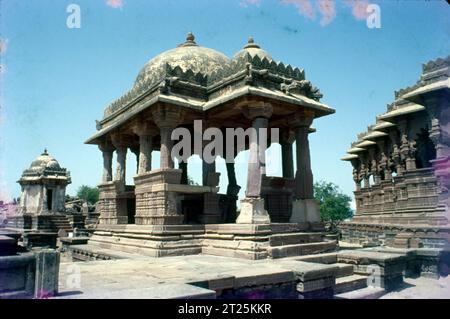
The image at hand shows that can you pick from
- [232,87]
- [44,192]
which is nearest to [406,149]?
[232,87]

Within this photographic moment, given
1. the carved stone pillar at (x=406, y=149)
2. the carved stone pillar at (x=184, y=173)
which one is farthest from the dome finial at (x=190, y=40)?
the carved stone pillar at (x=406, y=149)

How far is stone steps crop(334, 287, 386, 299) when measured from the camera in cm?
597

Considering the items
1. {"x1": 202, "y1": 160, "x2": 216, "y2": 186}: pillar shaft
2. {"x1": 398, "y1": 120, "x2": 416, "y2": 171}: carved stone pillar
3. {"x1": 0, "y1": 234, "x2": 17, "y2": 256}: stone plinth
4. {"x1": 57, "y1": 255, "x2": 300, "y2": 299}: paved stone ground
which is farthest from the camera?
{"x1": 398, "y1": 120, "x2": 416, "y2": 171}: carved stone pillar

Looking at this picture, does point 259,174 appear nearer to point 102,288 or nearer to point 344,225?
point 102,288

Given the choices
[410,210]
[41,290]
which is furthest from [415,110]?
→ [41,290]

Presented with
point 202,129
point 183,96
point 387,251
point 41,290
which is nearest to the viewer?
point 41,290

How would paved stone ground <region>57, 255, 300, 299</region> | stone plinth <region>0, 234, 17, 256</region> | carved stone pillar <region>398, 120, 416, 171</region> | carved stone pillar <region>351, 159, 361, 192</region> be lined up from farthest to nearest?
carved stone pillar <region>351, 159, 361, 192</region>, carved stone pillar <region>398, 120, 416, 171</region>, stone plinth <region>0, 234, 17, 256</region>, paved stone ground <region>57, 255, 300, 299</region>

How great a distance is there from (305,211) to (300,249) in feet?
5.54

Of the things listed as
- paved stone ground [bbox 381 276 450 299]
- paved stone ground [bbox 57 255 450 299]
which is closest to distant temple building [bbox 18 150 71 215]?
paved stone ground [bbox 57 255 450 299]

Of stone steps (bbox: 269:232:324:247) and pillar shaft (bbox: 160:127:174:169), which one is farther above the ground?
pillar shaft (bbox: 160:127:174:169)

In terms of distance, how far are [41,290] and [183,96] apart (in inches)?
290

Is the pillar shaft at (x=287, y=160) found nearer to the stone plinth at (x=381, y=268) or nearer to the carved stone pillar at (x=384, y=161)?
the stone plinth at (x=381, y=268)

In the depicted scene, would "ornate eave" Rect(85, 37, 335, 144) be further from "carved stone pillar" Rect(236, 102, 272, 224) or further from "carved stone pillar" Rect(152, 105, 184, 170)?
"carved stone pillar" Rect(236, 102, 272, 224)
